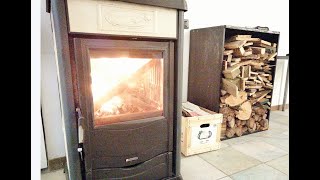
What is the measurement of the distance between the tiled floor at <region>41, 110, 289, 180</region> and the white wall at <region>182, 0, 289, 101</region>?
2.40ft

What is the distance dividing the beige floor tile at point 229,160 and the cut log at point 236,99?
16.9 inches

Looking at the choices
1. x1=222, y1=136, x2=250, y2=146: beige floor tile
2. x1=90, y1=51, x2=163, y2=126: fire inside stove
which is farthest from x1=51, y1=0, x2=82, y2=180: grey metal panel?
x1=222, y1=136, x2=250, y2=146: beige floor tile

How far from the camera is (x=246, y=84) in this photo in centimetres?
Answer: 224

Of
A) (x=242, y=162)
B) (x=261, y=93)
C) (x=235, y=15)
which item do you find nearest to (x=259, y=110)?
(x=261, y=93)

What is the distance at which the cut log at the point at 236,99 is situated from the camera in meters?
2.07

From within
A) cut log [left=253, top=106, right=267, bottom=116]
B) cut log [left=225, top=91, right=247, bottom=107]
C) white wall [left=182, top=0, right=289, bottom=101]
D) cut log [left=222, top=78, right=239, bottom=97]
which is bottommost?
cut log [left=253, top=106, right=267, bottom=116]

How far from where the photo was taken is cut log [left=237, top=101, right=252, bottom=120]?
2.19 metres

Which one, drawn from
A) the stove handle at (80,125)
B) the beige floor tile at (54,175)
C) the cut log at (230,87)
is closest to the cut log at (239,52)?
the cut log at (230,87)

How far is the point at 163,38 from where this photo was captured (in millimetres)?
1213

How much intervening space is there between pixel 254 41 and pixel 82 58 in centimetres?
184

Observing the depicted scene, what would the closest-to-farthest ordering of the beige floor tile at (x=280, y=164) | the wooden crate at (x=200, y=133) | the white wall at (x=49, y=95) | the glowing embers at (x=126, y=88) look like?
the glowing embers at (x=126, y=88), the white wall at (x=49, y=95), the beige floor tile at (x=280, y=164), the wooden crate at (x=200, y=133)

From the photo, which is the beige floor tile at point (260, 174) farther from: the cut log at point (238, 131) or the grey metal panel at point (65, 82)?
the grey metal panel at point (65, 82)

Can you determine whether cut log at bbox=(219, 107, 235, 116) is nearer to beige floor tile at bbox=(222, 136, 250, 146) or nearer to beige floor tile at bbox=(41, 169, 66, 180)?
beige floor tile at bbox=(222, 136, 250, 146)
